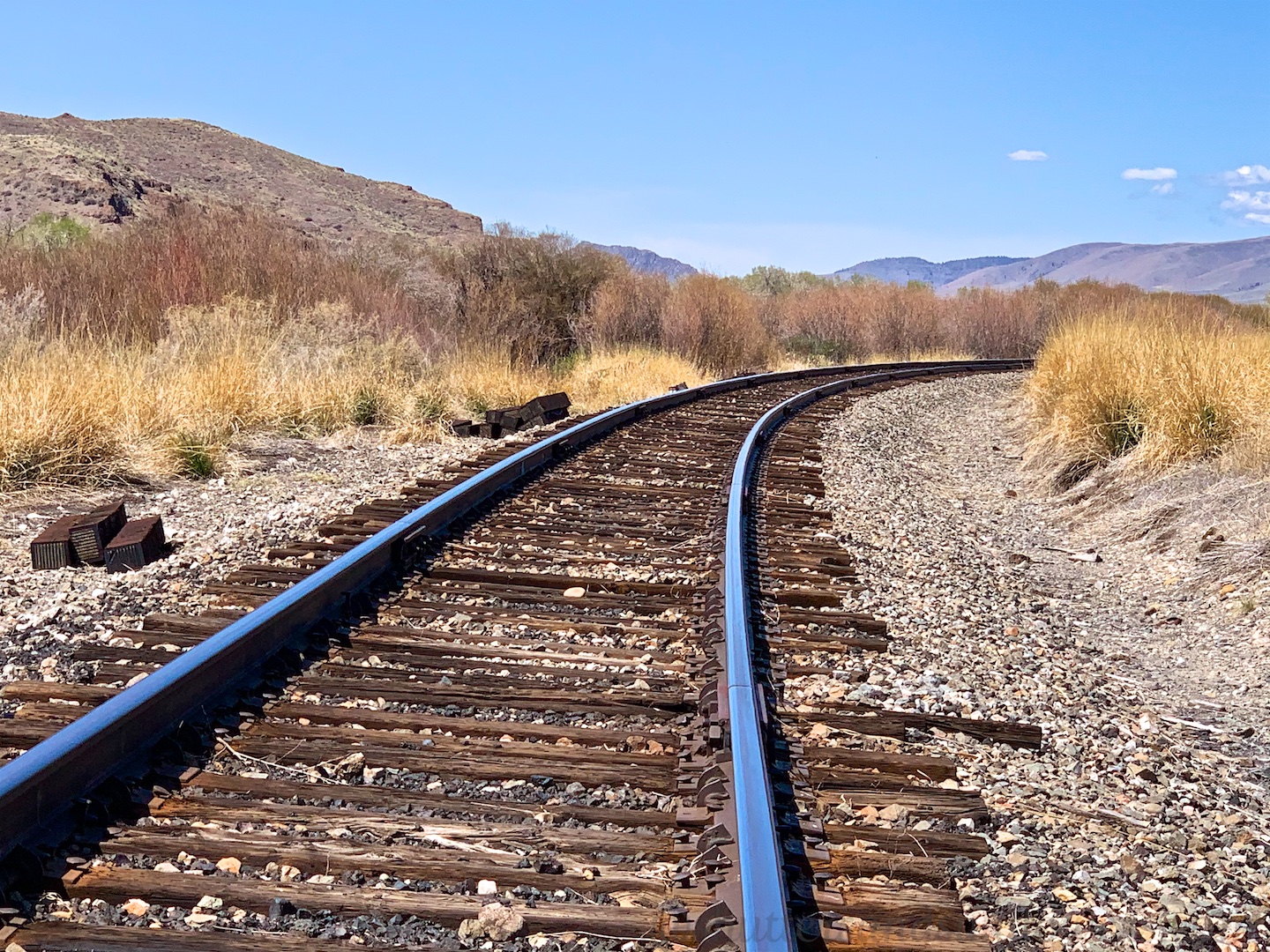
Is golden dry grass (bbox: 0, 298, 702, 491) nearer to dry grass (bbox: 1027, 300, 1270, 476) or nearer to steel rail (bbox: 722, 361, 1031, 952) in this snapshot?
steel rail (bbox: 722, 361, 1031, 952)

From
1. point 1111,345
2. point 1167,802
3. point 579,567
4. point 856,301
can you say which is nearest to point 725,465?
point 579,567

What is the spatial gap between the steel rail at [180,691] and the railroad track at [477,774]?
10 mm

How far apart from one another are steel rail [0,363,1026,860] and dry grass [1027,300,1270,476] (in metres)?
5.76

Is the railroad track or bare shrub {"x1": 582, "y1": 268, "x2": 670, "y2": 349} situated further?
bare shrub {"x1": 582, "y1": 268, "x2": 670, "y2": 349}

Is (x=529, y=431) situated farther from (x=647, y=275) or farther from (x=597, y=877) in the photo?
(x=647, y=275)

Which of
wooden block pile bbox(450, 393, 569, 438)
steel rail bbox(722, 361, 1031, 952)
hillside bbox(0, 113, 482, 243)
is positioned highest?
hillside bbox(0, 113, 482, 243)

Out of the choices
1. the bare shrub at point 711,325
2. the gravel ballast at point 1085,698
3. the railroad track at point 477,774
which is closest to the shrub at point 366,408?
the gravel ballast at point 1085,698

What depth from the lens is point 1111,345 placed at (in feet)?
38.0

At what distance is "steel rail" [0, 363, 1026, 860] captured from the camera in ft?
8.69

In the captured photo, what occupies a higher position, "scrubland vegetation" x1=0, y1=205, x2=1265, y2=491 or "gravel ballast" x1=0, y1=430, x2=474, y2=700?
"scrubland vegetation" x1=0, y1=205, x2=1265, y2=491

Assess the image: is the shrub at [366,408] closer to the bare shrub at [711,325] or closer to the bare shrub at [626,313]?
the bare shrub at [626,313]

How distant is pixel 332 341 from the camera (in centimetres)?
1316

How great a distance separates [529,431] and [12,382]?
4490mm

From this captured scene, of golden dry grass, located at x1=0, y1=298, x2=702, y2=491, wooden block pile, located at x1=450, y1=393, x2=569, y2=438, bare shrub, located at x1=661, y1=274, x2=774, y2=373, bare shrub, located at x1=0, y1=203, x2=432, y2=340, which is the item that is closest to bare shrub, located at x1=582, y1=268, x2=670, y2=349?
bare shrub, located at x1=661, y1=274, x2=774, y2=373
